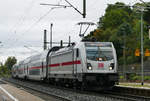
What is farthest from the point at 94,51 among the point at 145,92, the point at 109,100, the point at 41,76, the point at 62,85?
the point at 41,76

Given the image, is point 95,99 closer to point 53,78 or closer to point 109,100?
point 109,100

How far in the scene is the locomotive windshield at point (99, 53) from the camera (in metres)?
23.0

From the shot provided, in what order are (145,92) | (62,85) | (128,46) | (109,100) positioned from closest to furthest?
(109,100), (145,92), (62,85), (128,46)

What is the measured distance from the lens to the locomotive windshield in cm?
2297

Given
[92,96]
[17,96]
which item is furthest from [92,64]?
[17,96]

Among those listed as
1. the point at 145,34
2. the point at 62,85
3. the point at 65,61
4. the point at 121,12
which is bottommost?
the point at 62,85

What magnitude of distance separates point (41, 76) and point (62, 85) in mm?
7422

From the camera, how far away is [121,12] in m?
102

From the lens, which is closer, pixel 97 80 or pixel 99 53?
pixel 97 80

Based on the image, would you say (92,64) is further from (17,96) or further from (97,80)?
(17,96)

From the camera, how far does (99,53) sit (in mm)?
23219

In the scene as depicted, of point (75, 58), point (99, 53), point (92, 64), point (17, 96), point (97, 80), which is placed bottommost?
point (17, 96)

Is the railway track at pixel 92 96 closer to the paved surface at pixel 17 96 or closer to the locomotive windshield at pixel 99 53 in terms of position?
the paved surface at pixel 17 96

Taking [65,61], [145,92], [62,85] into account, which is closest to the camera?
[145,92]
